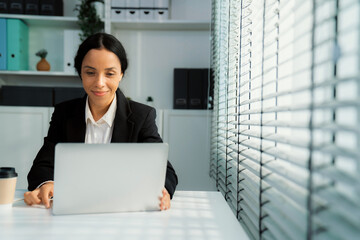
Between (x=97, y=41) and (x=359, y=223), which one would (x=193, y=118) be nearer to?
(x=97, y=41)

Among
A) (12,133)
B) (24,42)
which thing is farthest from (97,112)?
(24,42)

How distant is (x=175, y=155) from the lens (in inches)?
99.1

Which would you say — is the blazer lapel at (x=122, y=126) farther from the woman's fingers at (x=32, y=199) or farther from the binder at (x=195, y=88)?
the binder at (x=195, y=88)

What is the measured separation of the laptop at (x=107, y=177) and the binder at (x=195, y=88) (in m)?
1.65

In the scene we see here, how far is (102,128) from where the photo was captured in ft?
5.09

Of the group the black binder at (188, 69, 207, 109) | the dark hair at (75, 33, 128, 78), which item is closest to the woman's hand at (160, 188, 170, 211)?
the dark hair at (75, 33, 128, 78)

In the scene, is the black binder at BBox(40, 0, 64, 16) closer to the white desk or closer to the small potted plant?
the small potted plant

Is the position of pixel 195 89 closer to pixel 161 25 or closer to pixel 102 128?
pixel 161 25

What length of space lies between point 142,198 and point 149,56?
2.12 metres

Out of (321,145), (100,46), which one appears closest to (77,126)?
(100,46)

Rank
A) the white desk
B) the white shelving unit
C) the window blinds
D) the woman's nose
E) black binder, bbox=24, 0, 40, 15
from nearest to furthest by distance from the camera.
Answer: the window blinds, the white desk, the woman's nose, black binder, bbox=24, 0, 40, 15, the white shelving unit

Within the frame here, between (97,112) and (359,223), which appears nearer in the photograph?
(359,223)

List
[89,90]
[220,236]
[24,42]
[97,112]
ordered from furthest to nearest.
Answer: [24,42] < [97,112] < [89,90] < [220,236]

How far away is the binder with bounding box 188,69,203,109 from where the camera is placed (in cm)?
248
